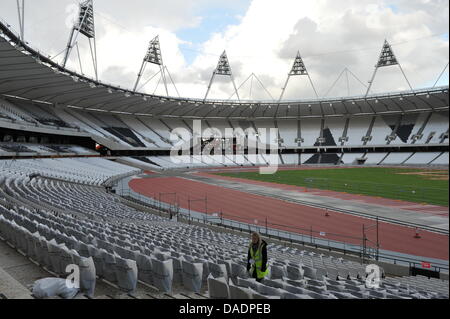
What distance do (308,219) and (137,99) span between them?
156ft

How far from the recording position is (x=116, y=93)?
53.3m

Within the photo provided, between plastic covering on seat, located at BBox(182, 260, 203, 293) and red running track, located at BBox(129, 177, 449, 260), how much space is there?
5839 millimetres

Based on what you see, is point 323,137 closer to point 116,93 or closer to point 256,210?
point 116,93

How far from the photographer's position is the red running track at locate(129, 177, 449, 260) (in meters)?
13.8

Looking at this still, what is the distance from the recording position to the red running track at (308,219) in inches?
544

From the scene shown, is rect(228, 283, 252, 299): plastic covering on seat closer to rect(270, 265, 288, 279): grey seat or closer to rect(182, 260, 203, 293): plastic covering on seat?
rect(182, 260, 203, 293): plastic covering on seat

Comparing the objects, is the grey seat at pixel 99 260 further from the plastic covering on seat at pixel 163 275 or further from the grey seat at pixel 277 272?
the grey seat at pixel 277 272

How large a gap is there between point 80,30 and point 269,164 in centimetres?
4367

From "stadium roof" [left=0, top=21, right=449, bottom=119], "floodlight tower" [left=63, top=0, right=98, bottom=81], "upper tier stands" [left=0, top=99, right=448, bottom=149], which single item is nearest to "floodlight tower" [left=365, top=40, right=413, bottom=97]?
"stadium roof" [left=0, top=21, right=449, bottom=119]

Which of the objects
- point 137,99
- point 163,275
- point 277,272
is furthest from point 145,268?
point 137,99

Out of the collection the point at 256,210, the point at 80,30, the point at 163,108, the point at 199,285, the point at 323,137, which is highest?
the point at 80,30

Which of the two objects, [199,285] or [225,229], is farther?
[225,229]

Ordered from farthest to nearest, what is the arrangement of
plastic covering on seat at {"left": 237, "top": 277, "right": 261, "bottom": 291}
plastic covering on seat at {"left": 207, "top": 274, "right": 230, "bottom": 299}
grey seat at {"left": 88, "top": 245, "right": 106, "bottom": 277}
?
grey seat at {"left": 88, "top": 245, "right": 106, "bottom": 277}, plastic covering on seat at {"left": 237, "top": 277, "right": 261, "bottom": 291}, plastic covering on seat at {"left": 207, "top": 274, "right": 230, "bottom": 299}

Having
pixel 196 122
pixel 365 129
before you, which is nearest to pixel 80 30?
pixel 196 122
